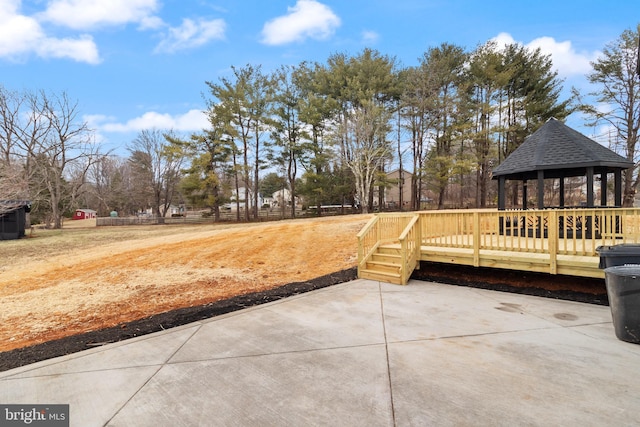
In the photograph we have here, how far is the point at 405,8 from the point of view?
8.99m

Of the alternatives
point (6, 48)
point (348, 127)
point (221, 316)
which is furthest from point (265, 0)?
point (6, 48)

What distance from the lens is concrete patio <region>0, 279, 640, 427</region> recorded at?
6.59ft

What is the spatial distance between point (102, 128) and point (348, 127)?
20.6 m

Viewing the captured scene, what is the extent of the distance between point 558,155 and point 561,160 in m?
0.27

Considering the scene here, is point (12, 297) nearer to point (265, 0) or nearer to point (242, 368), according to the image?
point (242, 368)

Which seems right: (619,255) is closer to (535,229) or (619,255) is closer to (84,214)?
(535,229)

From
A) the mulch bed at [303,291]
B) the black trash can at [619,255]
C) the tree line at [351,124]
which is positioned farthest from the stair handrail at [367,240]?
the tree line at [351,124]

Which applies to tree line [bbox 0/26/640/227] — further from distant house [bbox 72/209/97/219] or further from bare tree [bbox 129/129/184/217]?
distant house [bbox 72/209/97/219]

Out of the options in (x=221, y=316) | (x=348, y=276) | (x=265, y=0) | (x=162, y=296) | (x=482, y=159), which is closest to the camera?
(x=221, y=316)

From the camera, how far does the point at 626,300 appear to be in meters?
2.98

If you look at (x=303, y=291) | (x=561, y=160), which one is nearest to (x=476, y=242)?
(x=303, y=291)

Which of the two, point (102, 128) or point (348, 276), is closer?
point (348, 276)

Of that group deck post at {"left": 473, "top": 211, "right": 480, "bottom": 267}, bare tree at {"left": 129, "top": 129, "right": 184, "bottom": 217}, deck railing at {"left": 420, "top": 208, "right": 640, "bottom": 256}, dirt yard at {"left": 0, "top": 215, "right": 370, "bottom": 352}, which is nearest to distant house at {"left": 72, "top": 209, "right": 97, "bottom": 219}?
bare tree at {"left": 129, "top": 129, "right": 184, "bottom": 217}

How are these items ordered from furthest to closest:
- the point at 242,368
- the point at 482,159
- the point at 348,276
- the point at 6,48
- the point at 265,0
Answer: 1. the point at 482,159
2. the point at 6,48
3. the point at 265,0
4. the point at 348,276
5. the point at 242,368
